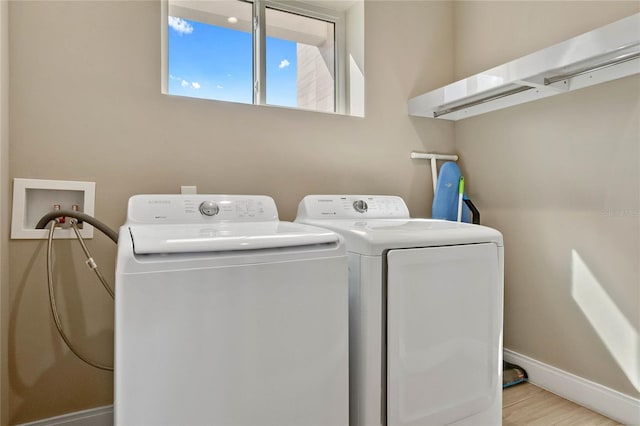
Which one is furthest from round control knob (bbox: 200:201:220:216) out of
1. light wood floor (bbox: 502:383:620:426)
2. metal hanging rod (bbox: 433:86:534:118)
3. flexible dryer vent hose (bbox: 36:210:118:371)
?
light wood floor (bbox: 502:383:620:426)

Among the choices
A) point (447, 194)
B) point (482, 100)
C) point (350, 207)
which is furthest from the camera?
point (447, 194)

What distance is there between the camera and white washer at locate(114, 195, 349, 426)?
959 mm

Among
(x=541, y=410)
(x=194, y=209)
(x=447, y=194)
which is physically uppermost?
(x=447, y=194)

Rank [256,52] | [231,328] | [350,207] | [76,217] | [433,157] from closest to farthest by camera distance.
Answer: [231,328], [76,217], [350,207], [256,52], [433,157]

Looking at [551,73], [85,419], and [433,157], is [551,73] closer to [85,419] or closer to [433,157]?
[433,157]

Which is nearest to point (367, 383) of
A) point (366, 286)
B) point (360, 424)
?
point (360, 424)

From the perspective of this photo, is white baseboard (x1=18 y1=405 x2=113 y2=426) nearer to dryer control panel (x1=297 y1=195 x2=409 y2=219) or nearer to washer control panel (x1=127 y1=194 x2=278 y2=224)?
washer control panel (x1=127 y1=194 x2=278 y2=224)

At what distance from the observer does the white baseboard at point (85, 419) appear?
154 centimetres

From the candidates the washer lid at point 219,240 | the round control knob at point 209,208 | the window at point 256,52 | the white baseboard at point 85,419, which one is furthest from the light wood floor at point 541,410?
the window at point 256,52

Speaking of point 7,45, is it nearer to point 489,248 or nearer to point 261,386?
point 261,386

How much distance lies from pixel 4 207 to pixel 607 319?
2.55 metres

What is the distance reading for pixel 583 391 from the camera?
1.84 metres

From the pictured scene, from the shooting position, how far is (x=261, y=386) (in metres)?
1.09

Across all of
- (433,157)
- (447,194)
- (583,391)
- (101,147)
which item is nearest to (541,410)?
(583,391)
